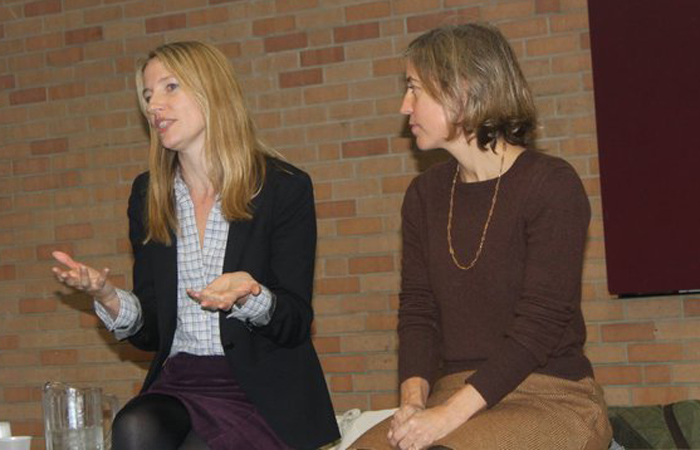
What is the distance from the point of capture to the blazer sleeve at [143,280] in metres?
2.73

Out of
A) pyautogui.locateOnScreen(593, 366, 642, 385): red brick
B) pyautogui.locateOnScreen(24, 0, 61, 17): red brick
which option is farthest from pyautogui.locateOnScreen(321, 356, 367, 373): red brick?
pyautogui.locateOnScreen(24, 0, 61, 17): red brick

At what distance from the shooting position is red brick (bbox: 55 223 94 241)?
4.39 metres

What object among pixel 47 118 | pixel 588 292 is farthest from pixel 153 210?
pixel 47 118

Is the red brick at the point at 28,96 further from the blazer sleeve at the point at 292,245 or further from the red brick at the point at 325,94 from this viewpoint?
the blazer sleeve at the point at 292,245

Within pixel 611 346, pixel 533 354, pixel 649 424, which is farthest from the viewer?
pixel 611 346

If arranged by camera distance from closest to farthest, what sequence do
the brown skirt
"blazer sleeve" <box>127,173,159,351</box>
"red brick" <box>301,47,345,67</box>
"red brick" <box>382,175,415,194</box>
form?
the brown skirt < "blazer sleeve" <box>127,173,159,351</box> < "red brick" <box>382,175,415,194</box> < "red brick" <box>301,47,345,67</box>

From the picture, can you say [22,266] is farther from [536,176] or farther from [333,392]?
[536,176]

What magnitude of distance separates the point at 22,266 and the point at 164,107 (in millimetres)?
2097

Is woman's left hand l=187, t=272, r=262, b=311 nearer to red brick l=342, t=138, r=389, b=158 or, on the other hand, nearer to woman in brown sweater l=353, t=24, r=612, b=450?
woman in brown sweater l=353, t=24, r=612, b=450

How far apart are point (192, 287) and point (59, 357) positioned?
201 centimetres

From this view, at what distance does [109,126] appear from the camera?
172 inches

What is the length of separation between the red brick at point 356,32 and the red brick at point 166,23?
0.65m

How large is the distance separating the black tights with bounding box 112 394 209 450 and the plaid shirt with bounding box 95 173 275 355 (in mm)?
195

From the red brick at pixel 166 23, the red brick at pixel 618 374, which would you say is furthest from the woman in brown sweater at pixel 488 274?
the red brick at pixel 166 23
